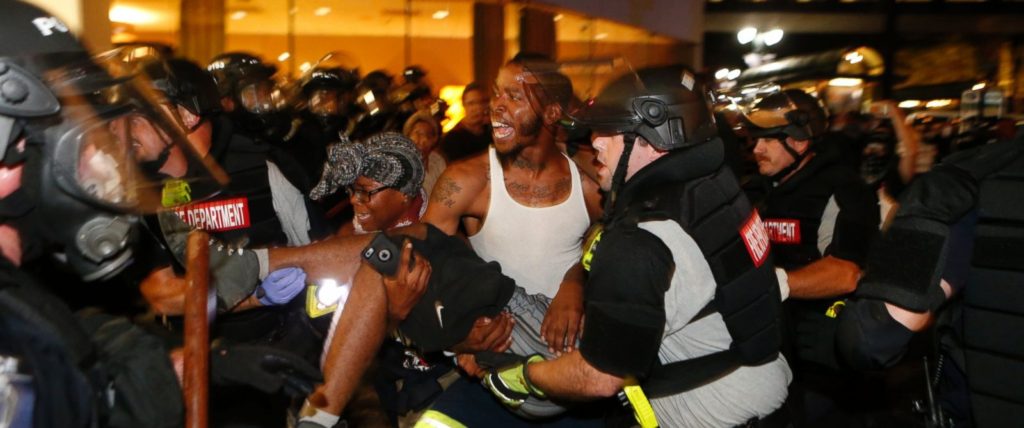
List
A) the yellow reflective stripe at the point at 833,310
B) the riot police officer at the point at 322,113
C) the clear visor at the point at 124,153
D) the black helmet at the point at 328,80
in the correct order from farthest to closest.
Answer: the black helmet at the point at 328,80
the riot police officer at the point at 322,113
the yellow reflective stripe at the point at 833,310
the clear visor at the point at 124,153

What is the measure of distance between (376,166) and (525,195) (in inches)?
37.0

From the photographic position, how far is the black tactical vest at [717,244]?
298cm

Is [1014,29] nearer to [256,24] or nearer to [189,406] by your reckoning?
[256,24]

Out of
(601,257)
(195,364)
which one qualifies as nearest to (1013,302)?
(601,257)

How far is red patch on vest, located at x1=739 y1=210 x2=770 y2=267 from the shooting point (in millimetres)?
3105

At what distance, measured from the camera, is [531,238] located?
473 centimetres

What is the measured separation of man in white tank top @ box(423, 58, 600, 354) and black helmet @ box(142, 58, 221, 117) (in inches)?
44.9

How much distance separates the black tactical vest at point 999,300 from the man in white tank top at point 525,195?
2.07m

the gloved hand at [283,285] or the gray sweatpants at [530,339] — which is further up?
the gloved hand at [283,285]

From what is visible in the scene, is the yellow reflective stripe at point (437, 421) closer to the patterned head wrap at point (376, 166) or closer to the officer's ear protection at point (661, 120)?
the patterned head wrap at point (376, 166)

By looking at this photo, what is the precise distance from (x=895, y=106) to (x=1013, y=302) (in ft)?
14.4

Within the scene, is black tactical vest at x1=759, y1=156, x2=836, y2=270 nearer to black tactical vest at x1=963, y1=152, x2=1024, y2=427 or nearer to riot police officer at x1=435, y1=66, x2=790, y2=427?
riot police officer at x1=435, y1=66, x2=790, y2=427

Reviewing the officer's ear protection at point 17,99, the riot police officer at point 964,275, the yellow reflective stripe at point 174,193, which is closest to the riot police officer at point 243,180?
the yellow reflective stripe at point 174,193

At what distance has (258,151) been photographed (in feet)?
15.1
